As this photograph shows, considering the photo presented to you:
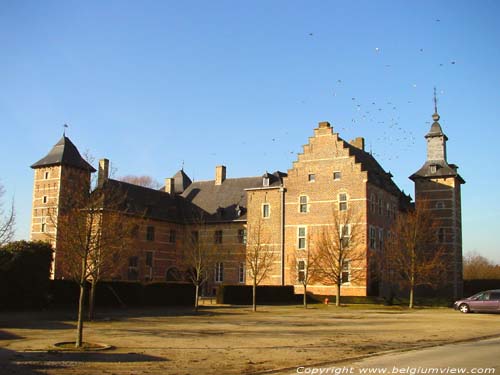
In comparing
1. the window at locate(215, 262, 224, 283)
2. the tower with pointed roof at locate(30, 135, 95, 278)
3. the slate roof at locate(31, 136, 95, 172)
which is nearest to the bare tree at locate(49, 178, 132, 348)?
the tower with pointed roof at locate(30, 135, 95, 278)

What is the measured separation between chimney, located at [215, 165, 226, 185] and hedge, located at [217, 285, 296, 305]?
16383 millimetres

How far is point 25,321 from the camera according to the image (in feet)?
73.2

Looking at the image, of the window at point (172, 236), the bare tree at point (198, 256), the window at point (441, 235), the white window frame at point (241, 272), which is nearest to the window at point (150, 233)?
the window at point (172, 236)

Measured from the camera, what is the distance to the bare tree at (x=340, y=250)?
133 ft

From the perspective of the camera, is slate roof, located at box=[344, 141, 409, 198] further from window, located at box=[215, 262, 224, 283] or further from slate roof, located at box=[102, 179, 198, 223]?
slate roof, located at box=[102, 179, 198, 223]

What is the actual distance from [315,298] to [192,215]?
16.4m

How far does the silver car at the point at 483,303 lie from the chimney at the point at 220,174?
29144mm

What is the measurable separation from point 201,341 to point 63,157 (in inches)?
1503

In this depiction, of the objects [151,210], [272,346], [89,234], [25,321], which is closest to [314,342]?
[272,346]

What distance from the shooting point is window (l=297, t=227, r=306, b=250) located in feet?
153

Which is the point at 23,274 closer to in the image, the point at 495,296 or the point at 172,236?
the point at 495,296

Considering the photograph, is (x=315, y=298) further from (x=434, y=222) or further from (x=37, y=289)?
(x=37, y=289)

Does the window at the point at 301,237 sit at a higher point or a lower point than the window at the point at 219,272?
higher

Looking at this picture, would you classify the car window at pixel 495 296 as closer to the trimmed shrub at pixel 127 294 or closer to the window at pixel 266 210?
the trimmed shrub at pixel 127 294
